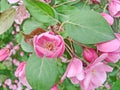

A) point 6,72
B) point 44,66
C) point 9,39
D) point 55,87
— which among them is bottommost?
point 6,72

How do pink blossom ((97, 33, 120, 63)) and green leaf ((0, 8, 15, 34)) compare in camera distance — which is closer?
pink blossom ((97, 33, 120, 63))

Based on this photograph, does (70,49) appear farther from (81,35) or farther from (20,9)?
(20,9)

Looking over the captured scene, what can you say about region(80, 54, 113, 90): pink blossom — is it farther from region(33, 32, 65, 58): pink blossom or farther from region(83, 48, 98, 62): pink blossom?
region(33, 32, 65, 58): pink blossom

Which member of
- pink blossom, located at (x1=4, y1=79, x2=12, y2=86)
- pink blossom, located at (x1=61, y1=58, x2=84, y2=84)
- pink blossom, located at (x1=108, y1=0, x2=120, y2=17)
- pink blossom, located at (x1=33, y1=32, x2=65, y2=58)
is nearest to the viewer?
pink blossom, located at (x1=33, y1=32, x2=65, y2=58)

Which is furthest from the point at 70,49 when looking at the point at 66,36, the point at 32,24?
the point at 32,24

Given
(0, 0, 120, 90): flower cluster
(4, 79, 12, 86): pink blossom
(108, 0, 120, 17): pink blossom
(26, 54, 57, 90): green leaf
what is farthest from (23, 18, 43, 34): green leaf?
(4, 79, 12, 86): pink blossom
